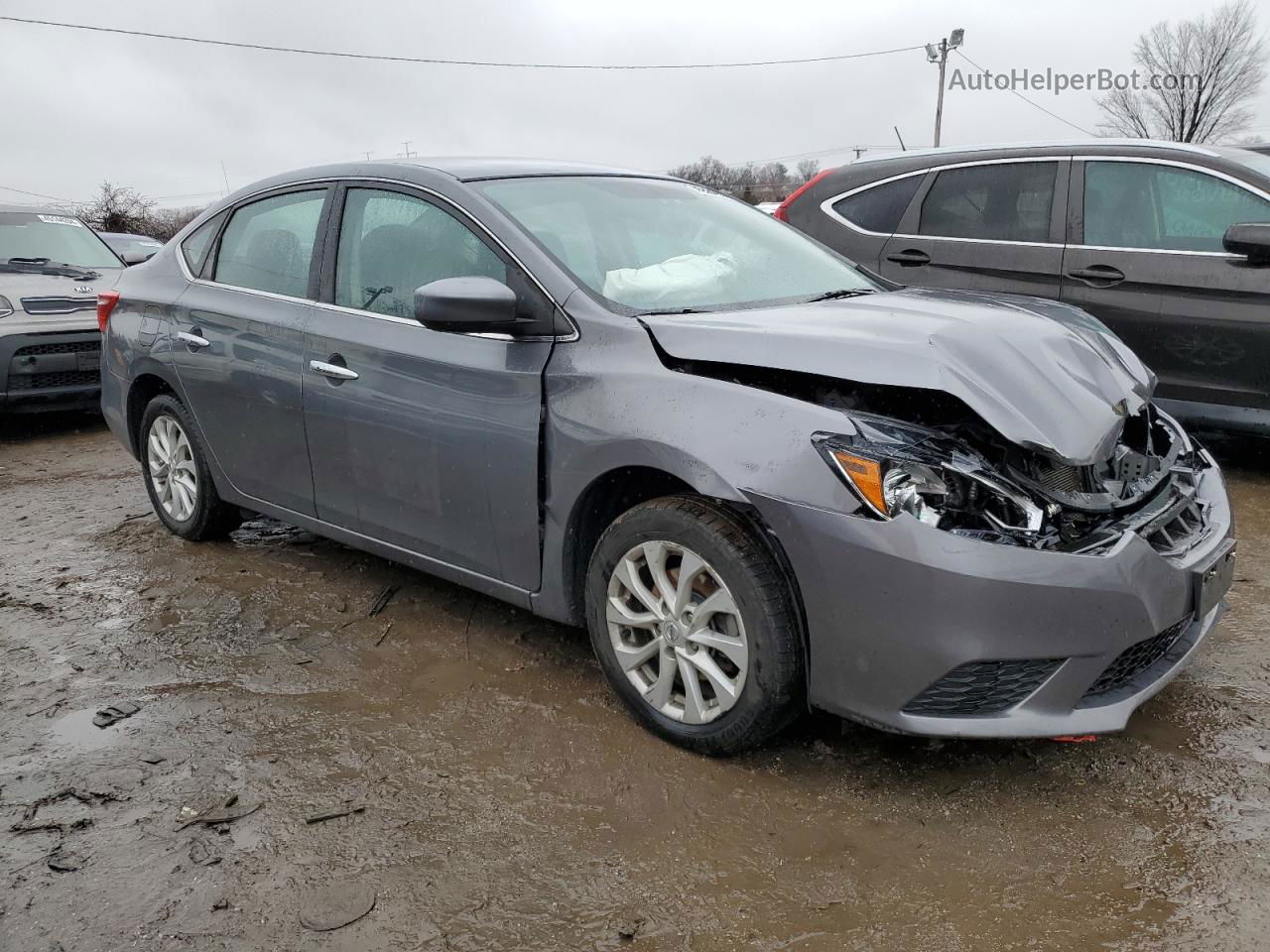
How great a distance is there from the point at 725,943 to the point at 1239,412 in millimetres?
4150

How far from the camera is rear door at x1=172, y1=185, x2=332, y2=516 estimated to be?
3867mm

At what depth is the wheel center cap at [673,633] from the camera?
2.76 meters

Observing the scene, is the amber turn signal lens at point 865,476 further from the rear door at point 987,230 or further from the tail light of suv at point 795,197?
the tail light of suv at point 795,197

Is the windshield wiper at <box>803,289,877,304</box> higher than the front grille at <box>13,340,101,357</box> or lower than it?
higher

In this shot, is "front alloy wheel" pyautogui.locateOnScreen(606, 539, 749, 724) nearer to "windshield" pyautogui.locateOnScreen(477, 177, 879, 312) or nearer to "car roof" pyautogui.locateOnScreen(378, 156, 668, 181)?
"windshield" pyautogui.locateOnScreen(477, 177, 879, 312)

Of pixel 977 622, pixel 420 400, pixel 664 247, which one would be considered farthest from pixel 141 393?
pixel 977 622

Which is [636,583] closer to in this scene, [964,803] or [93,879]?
[964,803]

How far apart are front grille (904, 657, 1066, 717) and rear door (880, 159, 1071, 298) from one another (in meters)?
3.37

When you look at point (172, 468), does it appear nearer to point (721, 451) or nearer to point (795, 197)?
point (721, 451)

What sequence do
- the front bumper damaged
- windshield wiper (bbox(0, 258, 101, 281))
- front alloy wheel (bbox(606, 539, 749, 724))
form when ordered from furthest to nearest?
windshield wiper (bbox(0, 258, 101, 281))
front alloy wheel (bbox(606, 539, 749, 724))
the front bumper damaged

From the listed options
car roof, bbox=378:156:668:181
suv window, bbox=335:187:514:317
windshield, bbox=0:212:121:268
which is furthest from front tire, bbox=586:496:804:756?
windshield, bbox=0:212:121:268

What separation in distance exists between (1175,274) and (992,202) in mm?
981

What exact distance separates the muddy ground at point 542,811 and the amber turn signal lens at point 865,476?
0.78 metres

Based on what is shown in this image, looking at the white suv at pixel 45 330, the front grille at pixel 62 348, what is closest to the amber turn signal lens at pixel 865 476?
the white suv at pixel 45 330
